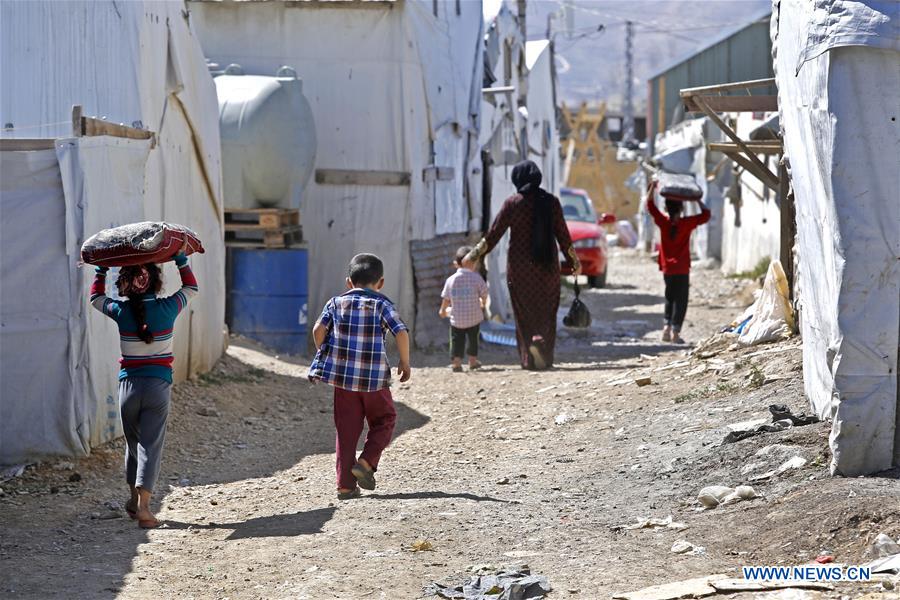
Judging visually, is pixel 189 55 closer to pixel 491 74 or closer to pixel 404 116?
pixel 404 116

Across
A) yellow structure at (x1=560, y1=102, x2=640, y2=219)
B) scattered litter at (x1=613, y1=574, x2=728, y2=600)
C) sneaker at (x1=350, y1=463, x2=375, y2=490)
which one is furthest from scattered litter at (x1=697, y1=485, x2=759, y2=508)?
yellow structure at (x1=560, y1=102, x2=640, y2=219)

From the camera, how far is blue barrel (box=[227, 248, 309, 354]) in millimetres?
12180

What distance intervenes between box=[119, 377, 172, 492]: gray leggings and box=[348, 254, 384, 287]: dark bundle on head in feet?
3.60

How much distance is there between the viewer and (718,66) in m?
28.2

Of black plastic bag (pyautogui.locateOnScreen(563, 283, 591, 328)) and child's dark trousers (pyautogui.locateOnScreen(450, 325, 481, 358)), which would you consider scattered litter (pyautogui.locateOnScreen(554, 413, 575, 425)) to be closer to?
child's dark trousers (pyautogui.locateOnScreen(450, 325, 481, 358))

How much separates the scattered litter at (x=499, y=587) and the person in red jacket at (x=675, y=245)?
7.76 m

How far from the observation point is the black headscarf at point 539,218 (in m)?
10.8

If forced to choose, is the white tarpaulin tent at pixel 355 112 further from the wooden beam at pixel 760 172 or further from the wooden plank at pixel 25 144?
the wooden plank at pixel 25 144

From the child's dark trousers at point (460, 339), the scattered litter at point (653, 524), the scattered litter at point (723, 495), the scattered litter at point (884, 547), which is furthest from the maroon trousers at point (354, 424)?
the child's dark trousers at point (460, 339)

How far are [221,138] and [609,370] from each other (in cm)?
426

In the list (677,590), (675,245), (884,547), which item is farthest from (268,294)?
(884,547)

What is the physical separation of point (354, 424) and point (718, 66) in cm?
2348

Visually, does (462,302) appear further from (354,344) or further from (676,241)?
(354,344)

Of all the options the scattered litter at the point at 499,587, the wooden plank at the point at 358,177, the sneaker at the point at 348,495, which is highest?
the wooden plank at the point at 358,177
